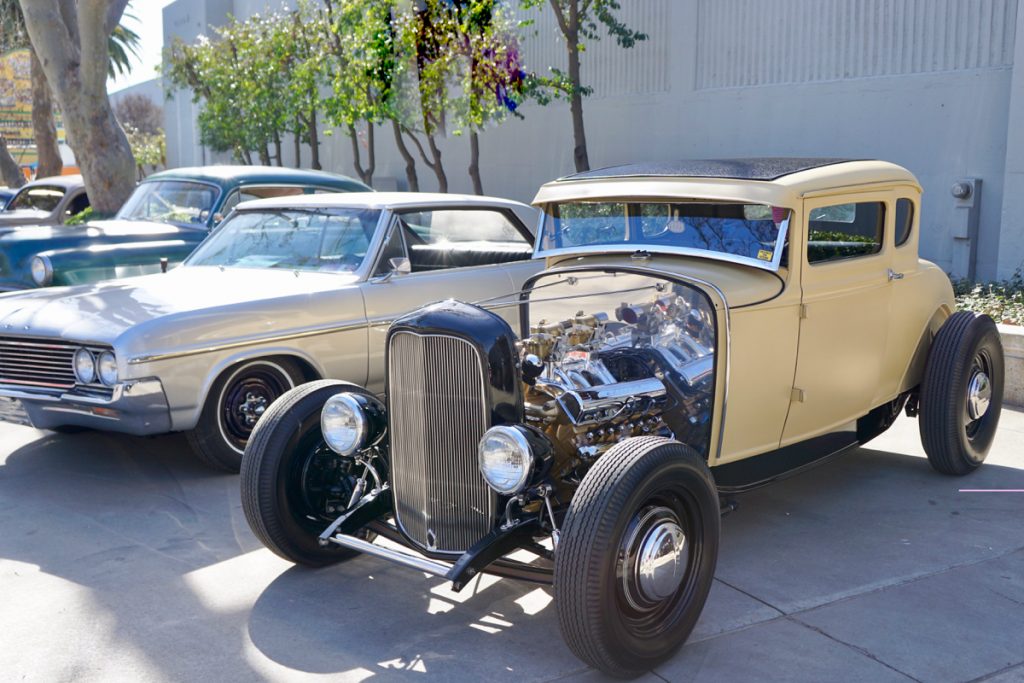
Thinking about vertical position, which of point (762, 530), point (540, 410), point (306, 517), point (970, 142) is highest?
point (970, 142)

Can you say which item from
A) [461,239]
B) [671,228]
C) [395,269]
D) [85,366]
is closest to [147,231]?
[461,239]

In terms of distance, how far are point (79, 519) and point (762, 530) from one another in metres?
3.32

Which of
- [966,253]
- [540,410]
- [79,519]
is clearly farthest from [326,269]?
[966,253]

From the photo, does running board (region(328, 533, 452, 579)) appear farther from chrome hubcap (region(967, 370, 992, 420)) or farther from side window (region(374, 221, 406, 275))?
chrome hubcap (region(967, 370, 992, 420))

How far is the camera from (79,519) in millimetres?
5035

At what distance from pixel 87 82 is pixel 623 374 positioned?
9733 millimetres

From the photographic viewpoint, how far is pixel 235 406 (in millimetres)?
5684

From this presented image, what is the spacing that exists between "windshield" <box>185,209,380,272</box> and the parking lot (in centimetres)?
150

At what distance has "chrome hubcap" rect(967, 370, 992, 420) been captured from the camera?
5570 millimetres

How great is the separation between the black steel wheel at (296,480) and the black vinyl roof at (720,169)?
1.74 m

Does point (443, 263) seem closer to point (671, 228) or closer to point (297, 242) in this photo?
point (297, 242)

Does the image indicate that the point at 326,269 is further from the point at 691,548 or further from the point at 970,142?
the point at 970,142

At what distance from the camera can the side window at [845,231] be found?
4793 millimetres

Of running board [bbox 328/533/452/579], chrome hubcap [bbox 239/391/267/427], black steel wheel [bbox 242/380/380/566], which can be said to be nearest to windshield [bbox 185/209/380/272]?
chrome hubcap [bbox 239/391/267/427]
